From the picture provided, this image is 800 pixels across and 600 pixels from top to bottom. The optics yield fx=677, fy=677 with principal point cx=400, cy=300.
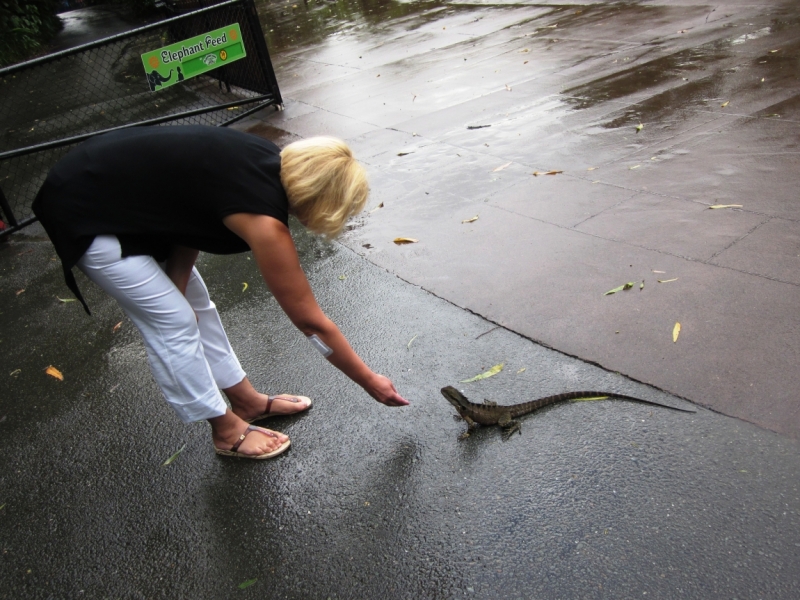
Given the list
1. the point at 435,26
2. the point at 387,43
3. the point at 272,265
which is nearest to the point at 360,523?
the point at 272,265

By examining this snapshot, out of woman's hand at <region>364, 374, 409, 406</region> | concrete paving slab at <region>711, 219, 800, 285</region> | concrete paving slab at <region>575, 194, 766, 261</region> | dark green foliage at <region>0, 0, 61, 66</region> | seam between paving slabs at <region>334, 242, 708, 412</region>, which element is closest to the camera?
woman's hand at <region>364, 374, 409, 406</region>

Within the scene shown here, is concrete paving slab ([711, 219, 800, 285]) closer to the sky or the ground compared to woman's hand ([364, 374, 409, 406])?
closer to the ground

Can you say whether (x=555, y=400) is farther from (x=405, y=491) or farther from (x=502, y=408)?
(x=405, y=491)

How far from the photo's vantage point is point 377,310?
4613mm

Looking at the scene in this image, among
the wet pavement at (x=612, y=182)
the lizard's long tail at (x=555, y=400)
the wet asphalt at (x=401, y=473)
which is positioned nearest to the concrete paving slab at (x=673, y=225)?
the wet pavement at (x=612, y=182)

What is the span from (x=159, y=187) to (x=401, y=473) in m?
1.69

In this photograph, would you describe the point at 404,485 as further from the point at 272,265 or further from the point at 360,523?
the point at 272,265

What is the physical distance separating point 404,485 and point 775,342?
Result: 2.05 m

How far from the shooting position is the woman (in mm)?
2572

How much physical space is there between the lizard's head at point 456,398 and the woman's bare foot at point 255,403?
853 millimetres

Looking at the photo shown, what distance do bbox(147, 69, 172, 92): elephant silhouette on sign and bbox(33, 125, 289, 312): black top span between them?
5.86 meters

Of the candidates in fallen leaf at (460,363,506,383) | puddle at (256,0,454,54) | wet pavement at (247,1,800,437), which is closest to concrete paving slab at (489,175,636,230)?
wet pavement at (247,1,800,437)

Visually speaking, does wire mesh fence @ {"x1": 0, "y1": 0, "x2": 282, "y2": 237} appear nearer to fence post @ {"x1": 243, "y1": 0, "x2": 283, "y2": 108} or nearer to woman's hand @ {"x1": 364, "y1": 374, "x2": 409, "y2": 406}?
fence post @ {"x1": 243, "y1": 0, "x2": 283, "y2": 108}

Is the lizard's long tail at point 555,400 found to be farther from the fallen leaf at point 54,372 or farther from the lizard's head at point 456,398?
the fallen leaf at point 54,372
